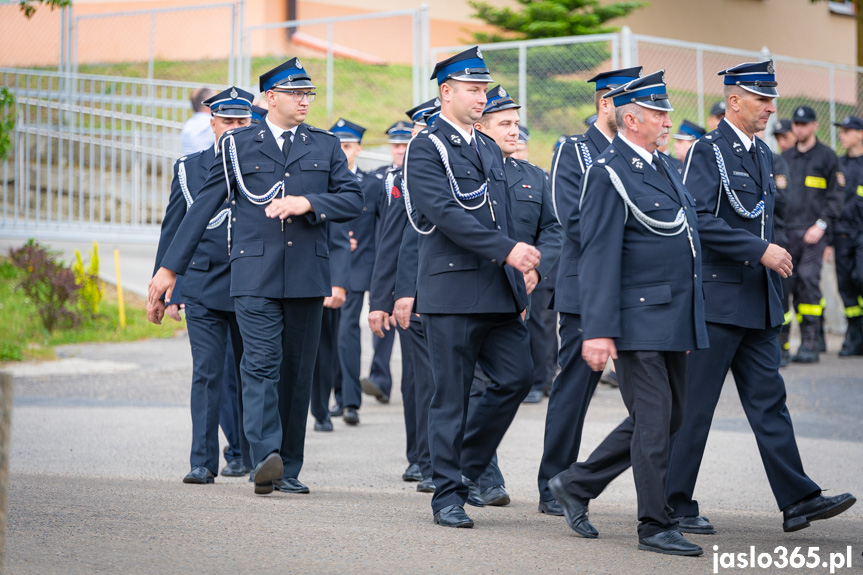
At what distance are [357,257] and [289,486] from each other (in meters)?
3.55

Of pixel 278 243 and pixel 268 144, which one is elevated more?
pixel 268 144

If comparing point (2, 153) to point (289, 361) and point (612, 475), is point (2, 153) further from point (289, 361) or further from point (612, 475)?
point (612, 475)

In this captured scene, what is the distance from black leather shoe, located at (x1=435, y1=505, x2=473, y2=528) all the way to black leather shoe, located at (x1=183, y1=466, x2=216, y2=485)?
1.84m

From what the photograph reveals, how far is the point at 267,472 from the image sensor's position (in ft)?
19.8

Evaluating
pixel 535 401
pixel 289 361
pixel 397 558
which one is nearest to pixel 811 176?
pixel 535 401

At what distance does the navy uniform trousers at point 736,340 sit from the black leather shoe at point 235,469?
2.86 metres

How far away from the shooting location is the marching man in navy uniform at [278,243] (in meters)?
6.23

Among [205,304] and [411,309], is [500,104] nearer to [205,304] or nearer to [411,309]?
[411,309]

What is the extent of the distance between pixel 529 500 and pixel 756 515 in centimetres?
123

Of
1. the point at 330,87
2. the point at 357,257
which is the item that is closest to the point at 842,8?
the point at 330,87

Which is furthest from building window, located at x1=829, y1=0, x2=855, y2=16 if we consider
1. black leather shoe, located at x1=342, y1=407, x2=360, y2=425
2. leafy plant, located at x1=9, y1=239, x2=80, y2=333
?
black leather shoe, located at x1=342, y1=407, x2=360, y2=425

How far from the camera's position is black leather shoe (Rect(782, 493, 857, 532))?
5.37m

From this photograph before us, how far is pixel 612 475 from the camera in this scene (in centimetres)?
525

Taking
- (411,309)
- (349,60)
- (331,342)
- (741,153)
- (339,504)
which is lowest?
(339,504)
